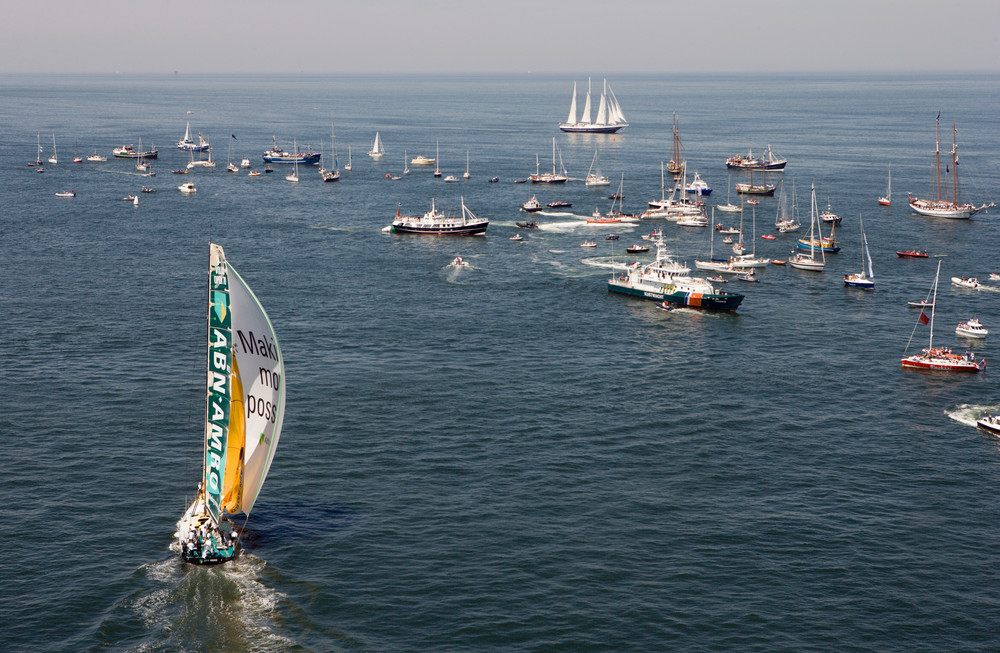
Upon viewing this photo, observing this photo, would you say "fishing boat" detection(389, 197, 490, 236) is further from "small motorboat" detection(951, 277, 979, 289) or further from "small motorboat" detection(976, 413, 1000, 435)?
"small motorboat" detection(976, 413, 1000, 435)

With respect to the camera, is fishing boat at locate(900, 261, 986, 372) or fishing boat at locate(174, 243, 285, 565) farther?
fishing boat at locate(900, 261, 986, 372)

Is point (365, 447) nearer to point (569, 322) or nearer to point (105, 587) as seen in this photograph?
point (105, 587)

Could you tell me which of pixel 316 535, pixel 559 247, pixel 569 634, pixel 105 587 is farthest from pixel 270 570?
pixel 559 247

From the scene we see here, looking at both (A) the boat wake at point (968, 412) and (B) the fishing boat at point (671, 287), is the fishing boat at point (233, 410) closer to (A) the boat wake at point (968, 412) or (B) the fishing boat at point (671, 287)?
(A) the boat wake at point (968, 412)

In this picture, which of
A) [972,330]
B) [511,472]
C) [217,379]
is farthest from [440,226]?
[217,379]

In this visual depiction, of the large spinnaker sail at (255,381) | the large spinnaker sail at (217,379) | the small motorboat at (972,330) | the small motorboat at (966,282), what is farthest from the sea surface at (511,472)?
the large spinnaker sail at (255,381)

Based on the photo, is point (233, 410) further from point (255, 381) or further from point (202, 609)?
point (202, 609)

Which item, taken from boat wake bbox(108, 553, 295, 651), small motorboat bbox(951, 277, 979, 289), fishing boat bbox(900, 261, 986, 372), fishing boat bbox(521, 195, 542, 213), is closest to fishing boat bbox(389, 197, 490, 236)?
fishing boat bbox(521, 195, 542, 213)
